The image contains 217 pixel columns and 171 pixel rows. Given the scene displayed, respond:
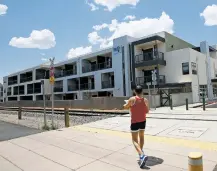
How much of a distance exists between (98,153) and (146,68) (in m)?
25.1

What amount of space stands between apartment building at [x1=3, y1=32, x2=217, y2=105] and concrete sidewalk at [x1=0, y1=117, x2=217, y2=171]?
15921mm

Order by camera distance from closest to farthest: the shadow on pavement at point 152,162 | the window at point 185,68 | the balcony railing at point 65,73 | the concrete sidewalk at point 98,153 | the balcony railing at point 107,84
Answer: the shadow on pavement at point 152,162 < the concrete sidewalk at point 98,153 < the window at point 185,68 < the balcony railing at point 107,84 < the balcony railing at point 65,73

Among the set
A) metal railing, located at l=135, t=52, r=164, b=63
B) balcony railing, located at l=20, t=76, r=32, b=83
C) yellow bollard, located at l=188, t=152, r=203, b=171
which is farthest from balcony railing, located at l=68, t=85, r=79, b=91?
yellow bollard, located at l=188, t=152, r=203, b=171

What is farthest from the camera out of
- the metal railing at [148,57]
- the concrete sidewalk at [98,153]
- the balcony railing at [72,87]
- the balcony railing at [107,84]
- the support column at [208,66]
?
the balcony railing at [72,87]

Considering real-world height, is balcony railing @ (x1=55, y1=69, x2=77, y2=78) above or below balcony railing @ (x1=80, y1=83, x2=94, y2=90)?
above

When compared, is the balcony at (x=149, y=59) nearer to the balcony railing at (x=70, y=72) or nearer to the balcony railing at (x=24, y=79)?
the balcony railing at (x=70, y=72)

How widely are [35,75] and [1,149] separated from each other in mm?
47485

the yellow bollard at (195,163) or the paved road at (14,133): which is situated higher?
the yellow bollard at (195,163)

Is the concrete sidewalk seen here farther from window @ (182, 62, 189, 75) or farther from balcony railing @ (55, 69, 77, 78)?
balcony railing @ (55, 69, 77, 78)

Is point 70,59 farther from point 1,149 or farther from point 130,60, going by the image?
point 1,149

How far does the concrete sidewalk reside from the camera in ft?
16.4

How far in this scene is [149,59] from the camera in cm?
2877

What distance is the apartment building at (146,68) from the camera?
26656mm

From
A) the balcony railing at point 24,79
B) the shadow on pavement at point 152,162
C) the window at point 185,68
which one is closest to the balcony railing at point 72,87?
the balcony railing at point 24,79
